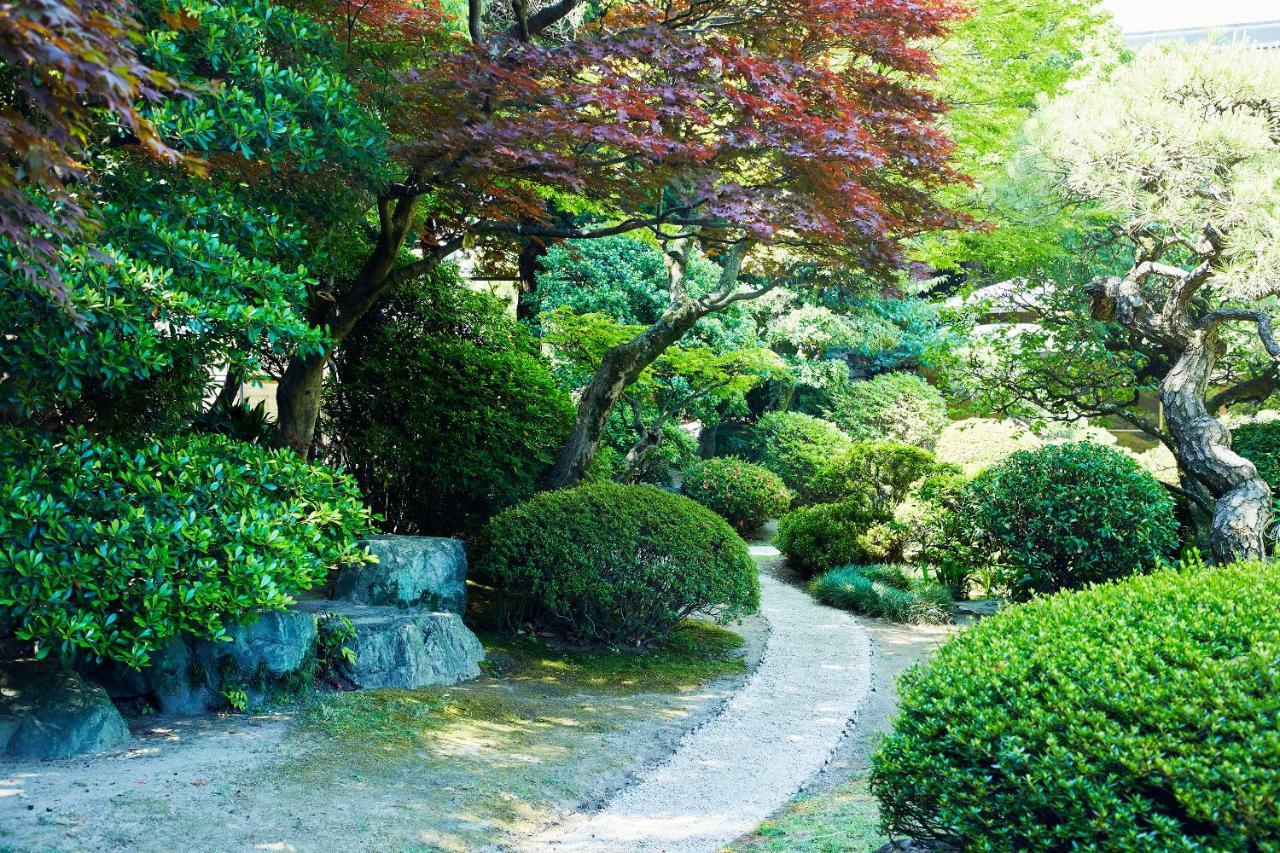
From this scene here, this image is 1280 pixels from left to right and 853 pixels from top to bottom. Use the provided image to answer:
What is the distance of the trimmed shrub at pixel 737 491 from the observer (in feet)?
46.8

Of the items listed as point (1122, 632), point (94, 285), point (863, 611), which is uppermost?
point (94, 285)

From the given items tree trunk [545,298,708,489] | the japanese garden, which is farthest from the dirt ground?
tree trunk [545,298,708,489]

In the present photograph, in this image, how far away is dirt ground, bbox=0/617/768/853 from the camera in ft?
12.1

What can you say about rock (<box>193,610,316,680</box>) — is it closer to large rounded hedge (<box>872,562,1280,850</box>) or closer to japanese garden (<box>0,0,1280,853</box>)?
japanese garden (<box>0,0,1280,853</box>)

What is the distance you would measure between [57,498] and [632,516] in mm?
3626

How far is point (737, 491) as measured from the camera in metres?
14.3

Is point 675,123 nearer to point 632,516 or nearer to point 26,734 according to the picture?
point 632,516

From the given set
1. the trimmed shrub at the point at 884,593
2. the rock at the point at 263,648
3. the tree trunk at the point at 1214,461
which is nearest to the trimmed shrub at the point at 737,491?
the trimmed shrub at the point at 884,593

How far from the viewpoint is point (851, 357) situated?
1962 centimetres

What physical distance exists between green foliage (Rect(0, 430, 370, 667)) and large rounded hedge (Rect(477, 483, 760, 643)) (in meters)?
1.87

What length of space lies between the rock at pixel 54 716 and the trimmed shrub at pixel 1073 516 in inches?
264

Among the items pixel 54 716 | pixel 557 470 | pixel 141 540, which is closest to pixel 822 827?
pixel 141 540

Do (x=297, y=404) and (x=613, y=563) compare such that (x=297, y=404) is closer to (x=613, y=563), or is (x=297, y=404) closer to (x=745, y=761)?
(x=613, y=563)

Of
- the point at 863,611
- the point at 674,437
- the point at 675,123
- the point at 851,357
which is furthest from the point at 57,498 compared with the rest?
the point at 851,357
